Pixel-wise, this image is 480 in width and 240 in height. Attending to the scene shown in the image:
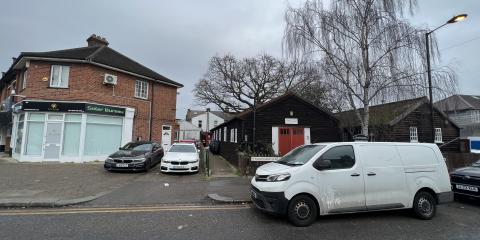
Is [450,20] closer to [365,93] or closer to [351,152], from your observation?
[365,93]

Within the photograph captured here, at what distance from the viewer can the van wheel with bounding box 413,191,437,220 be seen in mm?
6348

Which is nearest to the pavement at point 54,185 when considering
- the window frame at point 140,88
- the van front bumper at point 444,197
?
the window frame at point 140,88

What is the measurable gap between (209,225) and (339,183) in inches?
114

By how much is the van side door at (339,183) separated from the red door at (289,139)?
10882mm

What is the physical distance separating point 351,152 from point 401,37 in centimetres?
833

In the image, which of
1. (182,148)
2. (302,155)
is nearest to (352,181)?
(302,155)

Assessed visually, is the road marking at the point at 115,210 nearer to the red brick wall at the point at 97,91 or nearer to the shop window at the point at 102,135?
the shop window at the point at 102,135

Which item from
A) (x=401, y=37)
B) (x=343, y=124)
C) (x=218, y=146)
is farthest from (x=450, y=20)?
(x=218, y=146)

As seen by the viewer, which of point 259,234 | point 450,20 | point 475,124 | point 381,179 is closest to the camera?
point 259,234

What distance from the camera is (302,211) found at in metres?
5.71

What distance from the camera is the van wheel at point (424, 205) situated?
6.35 meters

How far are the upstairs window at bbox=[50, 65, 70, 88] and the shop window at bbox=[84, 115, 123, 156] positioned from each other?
8.63 ft

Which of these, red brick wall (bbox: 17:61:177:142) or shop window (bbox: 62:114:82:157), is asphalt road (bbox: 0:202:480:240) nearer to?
shop window (bbox: 62:114:82:157)

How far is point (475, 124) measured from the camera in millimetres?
32031
